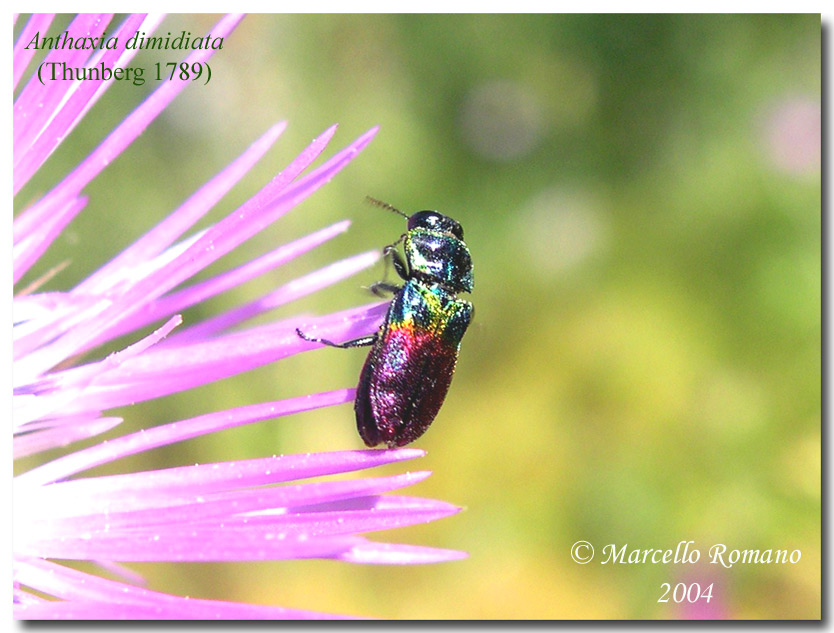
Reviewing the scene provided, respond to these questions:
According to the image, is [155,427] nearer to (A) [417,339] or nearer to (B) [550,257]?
(A) [417,339]

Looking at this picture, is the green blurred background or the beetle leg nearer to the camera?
the beetle leg

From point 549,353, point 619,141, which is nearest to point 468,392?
point 549,353
